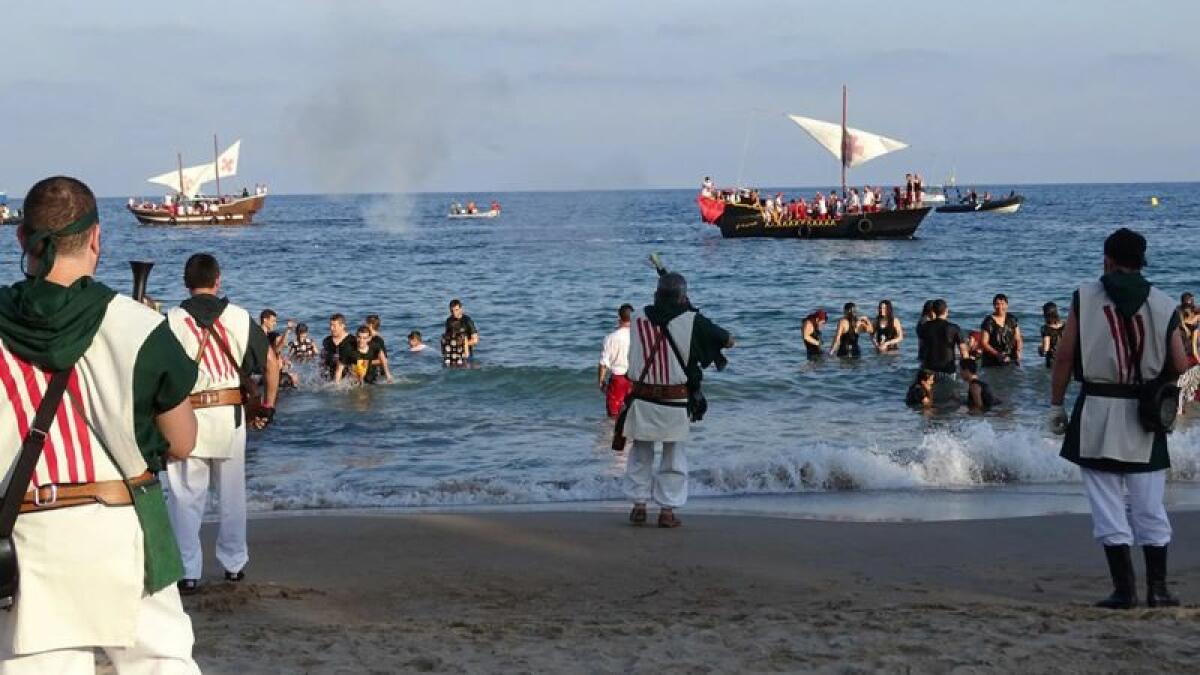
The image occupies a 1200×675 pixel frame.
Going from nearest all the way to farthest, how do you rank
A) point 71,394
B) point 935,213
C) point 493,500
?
point 71,394 → point 493,500 → point 935,213

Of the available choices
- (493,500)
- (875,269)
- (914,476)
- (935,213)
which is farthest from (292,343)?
(935,213)

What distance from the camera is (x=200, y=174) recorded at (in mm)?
96188

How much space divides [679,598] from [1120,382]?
2426mm

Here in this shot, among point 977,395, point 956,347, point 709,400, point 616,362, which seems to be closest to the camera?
point 616,362

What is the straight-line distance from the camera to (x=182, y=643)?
3846mm

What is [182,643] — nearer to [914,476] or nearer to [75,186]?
[75,186]

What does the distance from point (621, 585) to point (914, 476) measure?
5.06m

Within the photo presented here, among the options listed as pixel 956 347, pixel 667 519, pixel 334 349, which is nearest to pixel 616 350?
pixel 667 519

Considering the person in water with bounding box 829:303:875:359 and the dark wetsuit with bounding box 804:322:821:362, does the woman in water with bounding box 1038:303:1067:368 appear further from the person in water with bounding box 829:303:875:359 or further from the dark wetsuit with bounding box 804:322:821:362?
the dark wetsuit with bounding box 804:322:821:362

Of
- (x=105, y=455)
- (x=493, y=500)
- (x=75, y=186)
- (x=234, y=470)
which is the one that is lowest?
(x=493, y=500)

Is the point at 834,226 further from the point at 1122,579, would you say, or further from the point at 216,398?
the point at 216,398

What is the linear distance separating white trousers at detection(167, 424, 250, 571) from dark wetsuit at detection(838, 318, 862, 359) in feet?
47.4

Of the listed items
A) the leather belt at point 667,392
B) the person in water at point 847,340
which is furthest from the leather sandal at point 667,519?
the person in water at point 847,340

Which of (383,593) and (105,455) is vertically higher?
(105,455)
